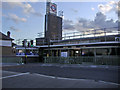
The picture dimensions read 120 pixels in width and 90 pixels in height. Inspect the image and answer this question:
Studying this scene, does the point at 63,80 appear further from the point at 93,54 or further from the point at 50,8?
the point at 50,8

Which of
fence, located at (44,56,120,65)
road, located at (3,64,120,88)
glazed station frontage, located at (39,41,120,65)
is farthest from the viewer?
glazed station frontage, located at (39,41,120,65)

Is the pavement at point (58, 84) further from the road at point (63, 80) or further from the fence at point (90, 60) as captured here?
the fence at point (90, 60)

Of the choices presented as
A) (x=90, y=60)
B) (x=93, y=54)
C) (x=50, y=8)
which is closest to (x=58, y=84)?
(x=90, y=60)

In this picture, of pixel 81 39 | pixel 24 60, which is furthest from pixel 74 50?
pixel 24 60

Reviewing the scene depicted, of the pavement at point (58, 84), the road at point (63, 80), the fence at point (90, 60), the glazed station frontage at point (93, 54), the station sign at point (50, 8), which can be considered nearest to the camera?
the pavement at point (58, 84)

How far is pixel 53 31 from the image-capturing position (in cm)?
4588

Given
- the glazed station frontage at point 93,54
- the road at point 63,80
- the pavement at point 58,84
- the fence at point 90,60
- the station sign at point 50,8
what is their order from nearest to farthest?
the pavement at point 58,84
the road at point 63,80
the fence at point 90,60
the glazed station frontage at point 93,54
the station sign at point 50,8

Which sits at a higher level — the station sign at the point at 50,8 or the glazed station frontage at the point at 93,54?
the station sign at the point at 50,8

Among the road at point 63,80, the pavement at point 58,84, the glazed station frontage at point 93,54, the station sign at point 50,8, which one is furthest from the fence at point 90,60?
the station sign at point 50,8

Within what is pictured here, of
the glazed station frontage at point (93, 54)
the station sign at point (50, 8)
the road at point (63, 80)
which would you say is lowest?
the road at point (63, 80)

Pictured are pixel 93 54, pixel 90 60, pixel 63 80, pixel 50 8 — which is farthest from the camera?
pixel 50 8

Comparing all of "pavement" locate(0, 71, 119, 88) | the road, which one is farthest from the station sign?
"pavement" locate(0, 71, 119, 88)

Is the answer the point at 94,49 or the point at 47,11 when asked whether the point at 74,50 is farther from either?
the point at 47,11

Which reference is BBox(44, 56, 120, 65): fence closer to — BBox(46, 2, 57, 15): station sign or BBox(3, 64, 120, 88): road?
BBox(3, 64, 120, 88): road
